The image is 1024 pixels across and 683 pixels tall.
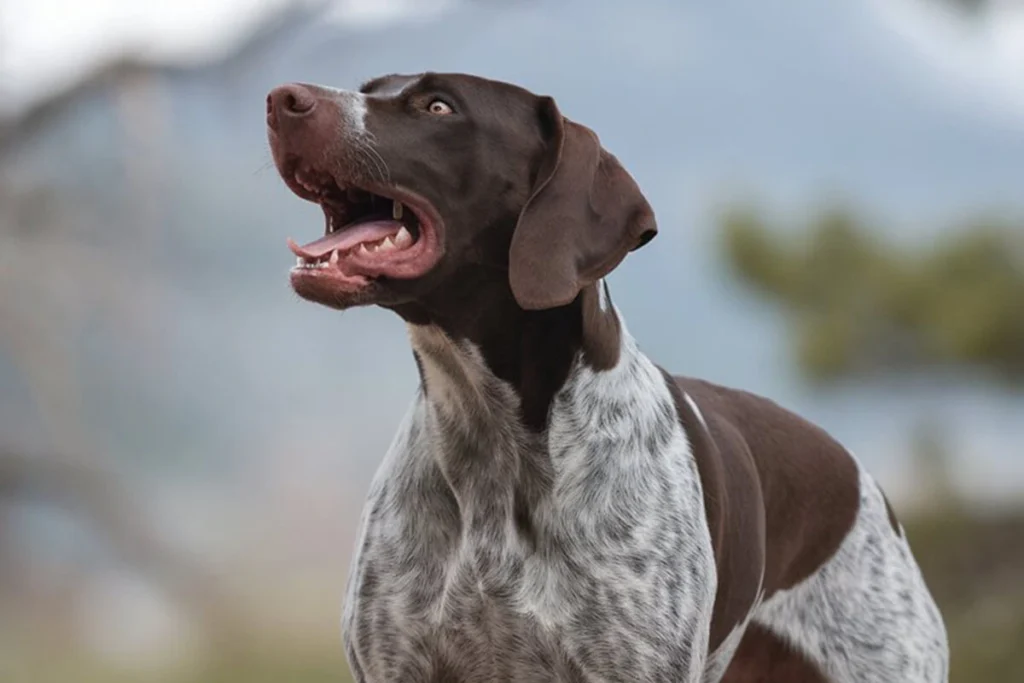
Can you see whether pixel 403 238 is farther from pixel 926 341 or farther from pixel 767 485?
pixel 926 341

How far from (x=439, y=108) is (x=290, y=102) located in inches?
11.6

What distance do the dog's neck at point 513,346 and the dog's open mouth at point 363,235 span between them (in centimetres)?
15

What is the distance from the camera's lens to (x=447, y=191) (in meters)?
2.95

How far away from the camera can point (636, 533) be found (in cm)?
312

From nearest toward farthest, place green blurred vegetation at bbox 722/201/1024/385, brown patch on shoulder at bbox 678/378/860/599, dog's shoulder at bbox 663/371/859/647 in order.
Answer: dog's shoulder at bbox 663/371/859/647
brown patch on shoulder at bbox 678/378/860/599
green blurred vegetation at bbox 722/201/1024/385

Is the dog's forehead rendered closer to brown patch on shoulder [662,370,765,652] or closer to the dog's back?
brown patch on shoulder [662,370,765,652]

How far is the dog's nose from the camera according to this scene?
9.18 ft

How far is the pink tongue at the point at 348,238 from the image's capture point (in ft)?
9.43

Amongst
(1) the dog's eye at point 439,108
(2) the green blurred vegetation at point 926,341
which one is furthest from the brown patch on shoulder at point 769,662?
(2) the green blurred vegetation at point 926,341

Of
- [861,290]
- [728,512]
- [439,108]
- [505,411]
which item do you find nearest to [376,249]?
[439,108]

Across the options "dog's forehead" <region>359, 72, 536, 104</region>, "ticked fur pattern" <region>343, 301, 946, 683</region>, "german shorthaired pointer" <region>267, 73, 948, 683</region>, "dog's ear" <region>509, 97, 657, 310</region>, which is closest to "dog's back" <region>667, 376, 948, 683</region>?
"german shorthaired pointer" <region>267, 73, 948, 683</region>

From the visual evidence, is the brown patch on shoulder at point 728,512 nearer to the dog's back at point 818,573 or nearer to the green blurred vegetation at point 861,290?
the dog's back at point 818,573

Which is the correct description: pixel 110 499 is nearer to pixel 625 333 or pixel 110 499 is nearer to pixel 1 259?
pixel 1 259

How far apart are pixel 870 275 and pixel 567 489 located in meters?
4.51
